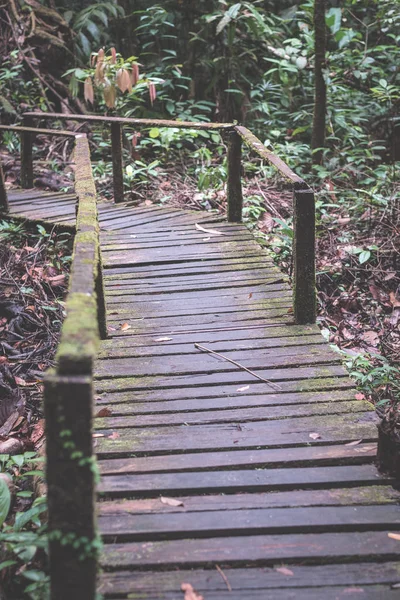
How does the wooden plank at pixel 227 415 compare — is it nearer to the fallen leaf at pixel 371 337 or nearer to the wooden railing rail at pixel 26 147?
the fallen leaf at pixel 371 337

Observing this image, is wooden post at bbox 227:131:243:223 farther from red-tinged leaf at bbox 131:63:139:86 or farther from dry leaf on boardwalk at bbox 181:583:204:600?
dry leaf on boardwalk at bbox 181:583:204:600

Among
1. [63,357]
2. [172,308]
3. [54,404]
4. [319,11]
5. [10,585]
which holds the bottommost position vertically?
[10,585]

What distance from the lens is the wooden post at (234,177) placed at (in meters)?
6.39

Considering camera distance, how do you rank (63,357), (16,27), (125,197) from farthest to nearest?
1. (16,27)
2. (125,197)
3. (63,357)

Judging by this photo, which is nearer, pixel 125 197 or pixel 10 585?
pixel 10 585

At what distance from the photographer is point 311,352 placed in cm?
379

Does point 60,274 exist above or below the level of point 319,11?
below

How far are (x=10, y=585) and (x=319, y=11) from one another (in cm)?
757

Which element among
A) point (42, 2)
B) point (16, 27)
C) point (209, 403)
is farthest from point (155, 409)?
point (42, 2)

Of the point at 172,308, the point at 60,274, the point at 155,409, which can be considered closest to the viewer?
the point at 155,409

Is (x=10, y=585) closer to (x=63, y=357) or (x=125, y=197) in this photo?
(x=63, y=357)

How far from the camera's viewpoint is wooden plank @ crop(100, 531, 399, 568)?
226cm

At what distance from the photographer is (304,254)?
406 centimetres

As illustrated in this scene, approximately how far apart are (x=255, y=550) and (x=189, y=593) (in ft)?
1.00
